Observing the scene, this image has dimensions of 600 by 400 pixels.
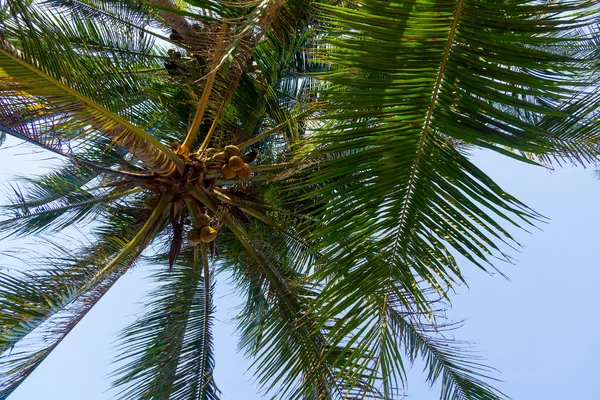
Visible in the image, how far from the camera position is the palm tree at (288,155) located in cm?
218

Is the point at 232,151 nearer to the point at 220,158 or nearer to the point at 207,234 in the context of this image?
the point at 220,158

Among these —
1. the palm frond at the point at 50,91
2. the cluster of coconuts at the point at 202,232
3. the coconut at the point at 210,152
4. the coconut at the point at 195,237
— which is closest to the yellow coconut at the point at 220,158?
the coconut at the point at 210,152

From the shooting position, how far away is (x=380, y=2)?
84.6 inches

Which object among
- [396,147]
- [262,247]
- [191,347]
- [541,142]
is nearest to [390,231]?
[396,147]

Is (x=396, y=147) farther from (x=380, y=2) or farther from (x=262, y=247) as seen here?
(x=262, y=247)

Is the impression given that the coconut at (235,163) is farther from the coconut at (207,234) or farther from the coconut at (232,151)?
the coconut at (207,234)

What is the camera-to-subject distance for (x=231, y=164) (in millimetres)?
3943

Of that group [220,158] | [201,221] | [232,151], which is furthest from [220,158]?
[201,221]

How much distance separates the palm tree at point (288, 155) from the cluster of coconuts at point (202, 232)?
2 centimetres

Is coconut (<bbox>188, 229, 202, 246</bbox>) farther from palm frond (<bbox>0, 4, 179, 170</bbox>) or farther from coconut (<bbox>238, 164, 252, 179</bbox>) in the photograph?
palm frond (<bbox>0, 4, 179, 170</bbox>)

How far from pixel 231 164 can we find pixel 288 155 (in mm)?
779

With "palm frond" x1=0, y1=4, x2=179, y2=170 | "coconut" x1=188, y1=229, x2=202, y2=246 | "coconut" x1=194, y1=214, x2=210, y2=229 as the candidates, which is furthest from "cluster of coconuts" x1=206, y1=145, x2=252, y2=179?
"palm frond" x1=0, y1=4, x2=179, y2=170

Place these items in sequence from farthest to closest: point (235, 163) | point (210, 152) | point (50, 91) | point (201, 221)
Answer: point (210, 152) → point (201, 221) → point (235, 163) → point (50, 91)

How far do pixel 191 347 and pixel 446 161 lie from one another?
10.7ft
